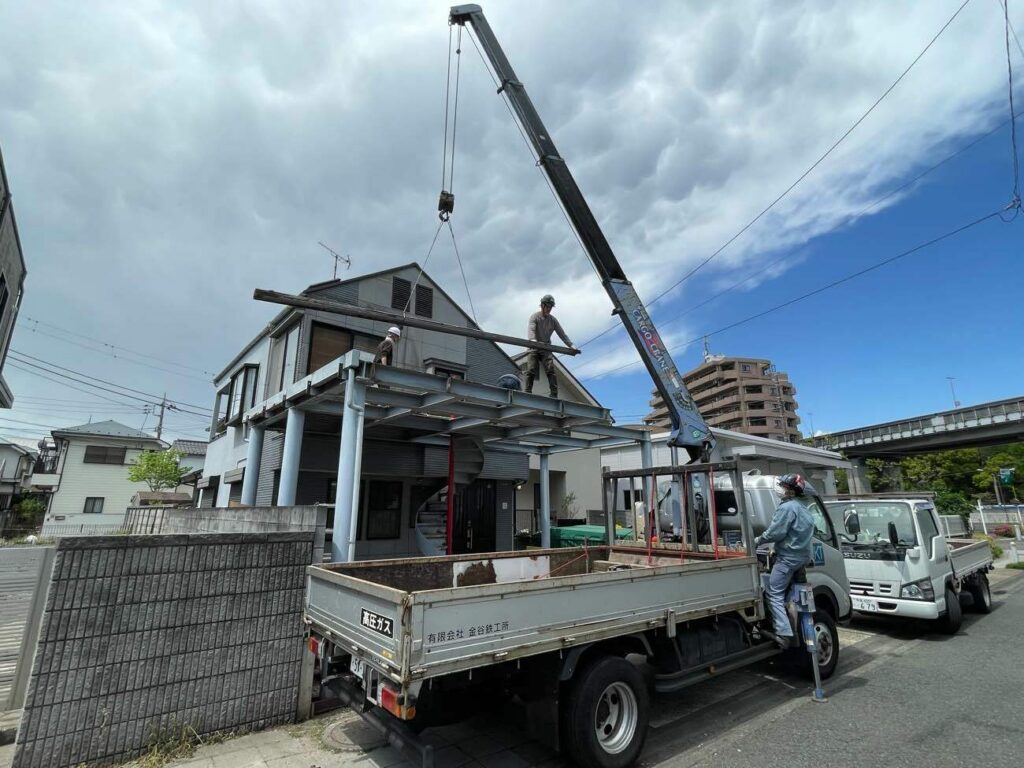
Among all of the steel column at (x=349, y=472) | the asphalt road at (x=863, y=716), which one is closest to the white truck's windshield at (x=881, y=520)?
the asphalt road at (x=863, y=716)

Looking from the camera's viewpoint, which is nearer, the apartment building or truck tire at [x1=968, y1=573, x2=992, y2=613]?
truck tire at [x1=968, y1=573, x2=992, y2=613]

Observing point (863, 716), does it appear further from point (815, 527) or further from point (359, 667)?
point (359, 667)

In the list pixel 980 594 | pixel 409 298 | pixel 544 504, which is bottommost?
pixel 980 594

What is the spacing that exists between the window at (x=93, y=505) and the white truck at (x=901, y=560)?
116 ft

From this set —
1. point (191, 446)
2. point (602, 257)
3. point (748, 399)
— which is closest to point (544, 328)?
point (602, 257)

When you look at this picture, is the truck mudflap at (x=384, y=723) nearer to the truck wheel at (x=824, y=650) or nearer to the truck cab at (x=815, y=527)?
the truck cab at (x=815, y=527)

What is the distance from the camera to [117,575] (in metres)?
3.59

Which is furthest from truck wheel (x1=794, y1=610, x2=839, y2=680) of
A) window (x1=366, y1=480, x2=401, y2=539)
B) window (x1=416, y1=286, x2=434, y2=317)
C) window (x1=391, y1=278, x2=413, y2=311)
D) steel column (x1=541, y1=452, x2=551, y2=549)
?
window (x1=416, y1=286, x2=434, y2=317)

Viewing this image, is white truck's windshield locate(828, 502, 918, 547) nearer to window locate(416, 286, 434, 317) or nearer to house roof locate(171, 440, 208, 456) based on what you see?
window locate(416, 286, 434, 317)

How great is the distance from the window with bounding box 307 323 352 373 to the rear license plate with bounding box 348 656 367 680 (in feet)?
29.3

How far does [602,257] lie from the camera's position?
827 centimetres

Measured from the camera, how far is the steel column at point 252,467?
9773mm

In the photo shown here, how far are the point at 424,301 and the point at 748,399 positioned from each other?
70914mm

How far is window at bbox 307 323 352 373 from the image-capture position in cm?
1143
